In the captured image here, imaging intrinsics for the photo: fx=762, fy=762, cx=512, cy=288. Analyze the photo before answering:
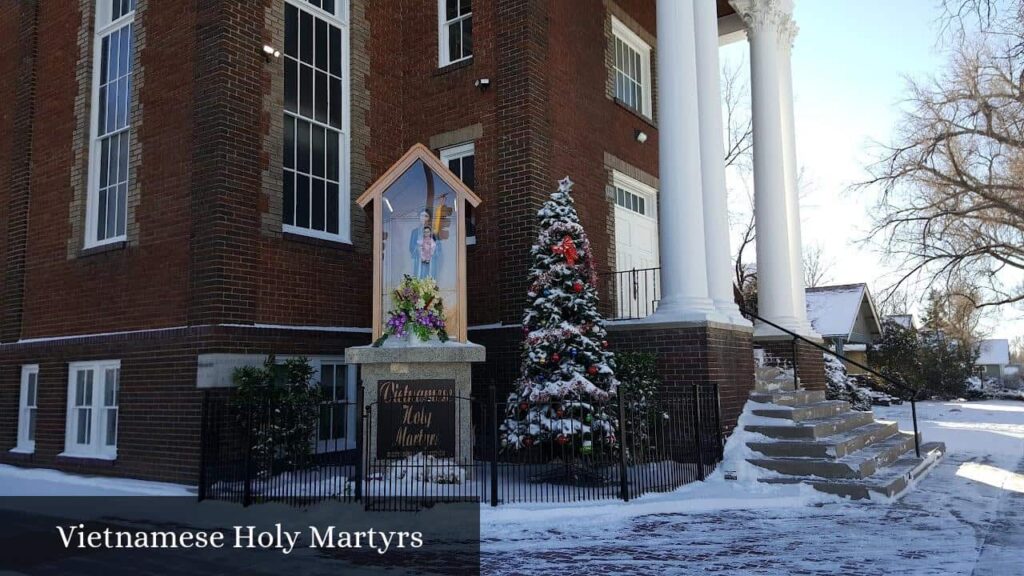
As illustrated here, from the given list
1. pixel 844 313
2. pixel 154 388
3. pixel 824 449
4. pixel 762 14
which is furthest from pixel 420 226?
pixel 844 313

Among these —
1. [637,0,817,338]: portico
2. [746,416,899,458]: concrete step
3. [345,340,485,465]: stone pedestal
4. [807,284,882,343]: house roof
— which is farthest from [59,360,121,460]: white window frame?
[807,284,882,343]: house roof

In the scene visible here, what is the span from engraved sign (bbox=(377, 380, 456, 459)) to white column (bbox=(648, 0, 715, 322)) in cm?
386

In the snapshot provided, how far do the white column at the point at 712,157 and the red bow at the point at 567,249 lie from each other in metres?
3.64

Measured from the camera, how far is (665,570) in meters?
5.98

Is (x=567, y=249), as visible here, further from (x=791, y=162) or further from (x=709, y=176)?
(x=791, y=162)

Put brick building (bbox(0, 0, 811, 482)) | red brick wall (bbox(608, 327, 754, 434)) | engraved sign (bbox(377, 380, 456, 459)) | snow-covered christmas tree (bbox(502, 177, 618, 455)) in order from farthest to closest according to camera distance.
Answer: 1. red brick wall (bbox(608, 327, 754, 434))
2. brick building (bbox(0, 0, 811, 482))
3. snow-covered christmas tree (bbox(502, 177, 618, 455))
4. engraved sign (bbox(377, 380, 456, 459))

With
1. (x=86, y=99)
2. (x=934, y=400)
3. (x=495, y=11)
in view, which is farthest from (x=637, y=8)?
(x=934, y=400)

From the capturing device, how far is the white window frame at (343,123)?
1241 cm

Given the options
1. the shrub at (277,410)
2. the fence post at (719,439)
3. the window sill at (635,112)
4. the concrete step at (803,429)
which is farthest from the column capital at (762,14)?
the shrub at (277,410)

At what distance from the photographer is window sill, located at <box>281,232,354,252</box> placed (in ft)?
37.7

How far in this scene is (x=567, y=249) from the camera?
32.8 feet

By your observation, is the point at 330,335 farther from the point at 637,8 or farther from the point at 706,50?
the point at 637,8

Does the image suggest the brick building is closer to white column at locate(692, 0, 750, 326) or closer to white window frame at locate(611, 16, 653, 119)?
white column at locate(692, 0, 750, 326)

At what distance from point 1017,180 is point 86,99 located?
2523cm
